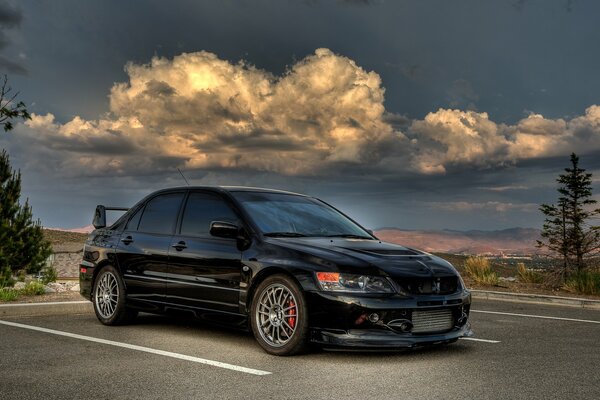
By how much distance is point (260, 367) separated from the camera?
6.36 metres

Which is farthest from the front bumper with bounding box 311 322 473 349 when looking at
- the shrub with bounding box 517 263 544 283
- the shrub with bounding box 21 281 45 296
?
the shrub with bounding box 517 263 544 283

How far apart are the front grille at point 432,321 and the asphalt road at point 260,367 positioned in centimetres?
30

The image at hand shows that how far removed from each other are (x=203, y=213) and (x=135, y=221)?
1.38 meters

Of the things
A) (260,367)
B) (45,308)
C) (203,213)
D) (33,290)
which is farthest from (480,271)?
(260,367)

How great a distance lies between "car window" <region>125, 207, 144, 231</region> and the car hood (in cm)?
257

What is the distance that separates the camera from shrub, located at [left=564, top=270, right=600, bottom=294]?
650 inches

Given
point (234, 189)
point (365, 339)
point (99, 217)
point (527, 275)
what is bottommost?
point (365, 339)

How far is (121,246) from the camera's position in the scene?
905cm

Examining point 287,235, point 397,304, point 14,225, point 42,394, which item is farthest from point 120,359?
point 14,225

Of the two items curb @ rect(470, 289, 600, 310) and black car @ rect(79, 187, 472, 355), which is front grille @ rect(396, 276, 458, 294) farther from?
curb @ rect(470, 289, 600, 310)

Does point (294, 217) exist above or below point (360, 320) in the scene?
above

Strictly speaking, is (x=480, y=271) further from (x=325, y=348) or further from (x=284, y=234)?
(x=325, y=348)

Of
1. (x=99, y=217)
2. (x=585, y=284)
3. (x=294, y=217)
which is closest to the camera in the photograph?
(x=294, y=217)

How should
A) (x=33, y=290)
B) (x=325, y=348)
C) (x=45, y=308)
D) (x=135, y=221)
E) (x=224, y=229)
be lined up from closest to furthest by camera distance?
(x=325, y=348) → (x=224, y=229) → (x=135, y=221) → (x=45, y=308) → (x=33, y=290)
